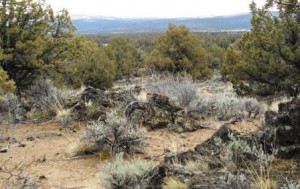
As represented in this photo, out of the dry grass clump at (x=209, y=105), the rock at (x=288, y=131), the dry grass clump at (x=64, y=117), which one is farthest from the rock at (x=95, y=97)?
the rock at (x=288, y=131)

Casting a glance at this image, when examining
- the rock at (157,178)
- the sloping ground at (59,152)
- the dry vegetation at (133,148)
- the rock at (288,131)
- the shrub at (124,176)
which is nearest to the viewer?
the dry vegetation at (133,148)

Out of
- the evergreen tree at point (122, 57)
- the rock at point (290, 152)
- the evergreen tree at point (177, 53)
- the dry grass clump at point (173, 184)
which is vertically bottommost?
the evergreen tree at point (122, 57)

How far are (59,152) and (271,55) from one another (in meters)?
8.41

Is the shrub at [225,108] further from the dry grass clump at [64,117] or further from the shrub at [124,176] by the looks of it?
the shrub at [124,176]

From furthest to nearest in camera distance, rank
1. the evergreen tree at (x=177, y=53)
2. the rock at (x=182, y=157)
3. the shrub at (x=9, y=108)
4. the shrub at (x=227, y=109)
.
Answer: the evergreen tree at (x=177, y=53)
the shrub at (x=9, y=108)
the shrub at (x=227, y=109)
the rock at (x=182, y=157)

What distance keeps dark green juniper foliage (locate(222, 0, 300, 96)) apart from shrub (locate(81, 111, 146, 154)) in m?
7.38

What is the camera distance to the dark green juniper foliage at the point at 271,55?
1388cm

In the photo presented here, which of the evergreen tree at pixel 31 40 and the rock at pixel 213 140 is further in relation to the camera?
the evergreen tree at pixel 31 40

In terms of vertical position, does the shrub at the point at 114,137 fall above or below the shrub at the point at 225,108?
above

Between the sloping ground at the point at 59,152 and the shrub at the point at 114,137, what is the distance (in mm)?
284

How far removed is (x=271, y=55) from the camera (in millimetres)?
14109

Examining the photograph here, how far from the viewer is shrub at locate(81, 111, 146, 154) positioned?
7.98 m

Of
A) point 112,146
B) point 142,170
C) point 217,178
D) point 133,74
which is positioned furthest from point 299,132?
point 133,74

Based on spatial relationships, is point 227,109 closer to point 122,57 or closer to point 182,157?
point 182,157
